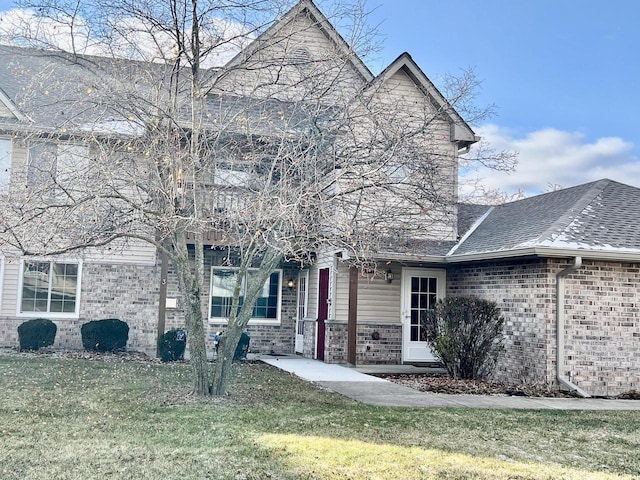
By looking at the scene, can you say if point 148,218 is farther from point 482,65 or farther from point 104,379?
point 482,65

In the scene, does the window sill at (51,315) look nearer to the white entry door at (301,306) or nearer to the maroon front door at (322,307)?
the white entry door at (301,306)

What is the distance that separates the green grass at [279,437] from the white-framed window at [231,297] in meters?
7.14

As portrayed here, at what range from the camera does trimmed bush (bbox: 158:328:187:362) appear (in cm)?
1440

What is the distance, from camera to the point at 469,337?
41.3 ft

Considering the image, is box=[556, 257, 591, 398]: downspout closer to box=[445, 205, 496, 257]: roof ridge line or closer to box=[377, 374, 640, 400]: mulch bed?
box=[377, 374, 640, 400]: mulch bed

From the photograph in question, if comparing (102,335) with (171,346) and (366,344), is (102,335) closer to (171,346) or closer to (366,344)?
(171,346)

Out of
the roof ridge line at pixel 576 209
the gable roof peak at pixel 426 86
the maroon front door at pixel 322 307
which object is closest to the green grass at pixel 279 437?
the roof ridge line at pixel 576 209

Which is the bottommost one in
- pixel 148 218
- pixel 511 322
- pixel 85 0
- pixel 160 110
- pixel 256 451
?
pixel 256 451

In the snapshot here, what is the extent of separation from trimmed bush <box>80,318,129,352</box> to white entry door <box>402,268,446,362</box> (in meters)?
6.71

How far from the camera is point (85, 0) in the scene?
9109 millimetres

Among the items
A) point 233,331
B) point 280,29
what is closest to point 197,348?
point 233,331

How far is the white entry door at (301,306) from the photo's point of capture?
679 inches

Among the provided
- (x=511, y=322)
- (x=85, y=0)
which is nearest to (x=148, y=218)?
(x=85, y=0)

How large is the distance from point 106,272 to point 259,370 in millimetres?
5529
